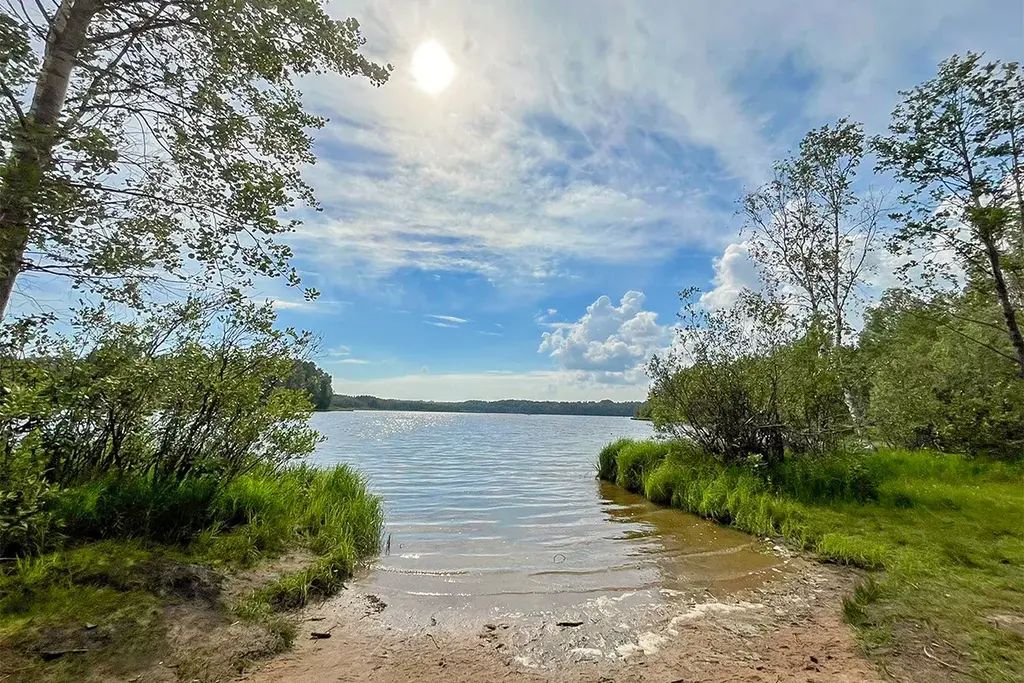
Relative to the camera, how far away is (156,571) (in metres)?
5.11

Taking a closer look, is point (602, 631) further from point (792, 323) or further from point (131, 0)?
point (792, 323)

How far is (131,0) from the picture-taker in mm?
5445

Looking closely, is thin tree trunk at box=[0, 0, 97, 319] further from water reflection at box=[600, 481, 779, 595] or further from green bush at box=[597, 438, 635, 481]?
green bush at box=[597, 438, 635, 481]

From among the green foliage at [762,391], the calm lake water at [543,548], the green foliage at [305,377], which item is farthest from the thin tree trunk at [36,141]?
the green foliage at [762,391]

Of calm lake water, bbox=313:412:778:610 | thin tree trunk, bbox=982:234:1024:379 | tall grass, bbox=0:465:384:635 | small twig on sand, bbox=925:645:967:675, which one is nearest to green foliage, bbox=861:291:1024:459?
thin tree trunk, bbox=982:234:1024:379

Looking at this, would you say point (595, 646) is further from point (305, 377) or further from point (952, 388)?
point (952, 388)

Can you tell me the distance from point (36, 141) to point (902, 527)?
11968mm

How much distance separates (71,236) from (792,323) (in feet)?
45.8

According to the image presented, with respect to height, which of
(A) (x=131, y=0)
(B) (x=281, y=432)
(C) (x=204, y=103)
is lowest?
(B) (x=281, y=432)

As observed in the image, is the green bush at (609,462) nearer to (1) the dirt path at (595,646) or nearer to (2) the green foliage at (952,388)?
(2) the green foliage at (952,388)

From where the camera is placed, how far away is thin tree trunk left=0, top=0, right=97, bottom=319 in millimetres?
3479

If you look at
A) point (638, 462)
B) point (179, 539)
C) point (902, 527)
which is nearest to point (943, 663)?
point (902, 527)

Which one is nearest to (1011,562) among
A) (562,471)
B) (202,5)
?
(202,5)

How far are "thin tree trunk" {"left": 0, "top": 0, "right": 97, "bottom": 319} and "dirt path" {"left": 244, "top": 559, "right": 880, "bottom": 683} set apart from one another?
3941 mm
